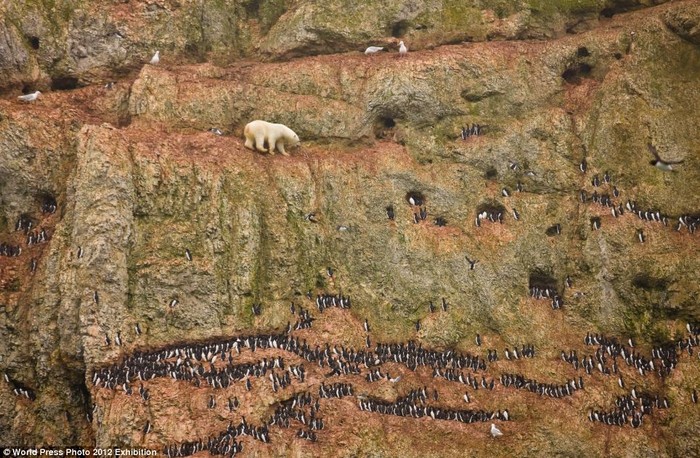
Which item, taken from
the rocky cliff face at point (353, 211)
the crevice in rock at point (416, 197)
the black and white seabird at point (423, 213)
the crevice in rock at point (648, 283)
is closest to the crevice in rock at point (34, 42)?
the rocky cliff face at point (353, 211)

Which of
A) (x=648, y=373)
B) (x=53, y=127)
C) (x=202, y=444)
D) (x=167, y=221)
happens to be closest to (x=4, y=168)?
(x=53, y=127)

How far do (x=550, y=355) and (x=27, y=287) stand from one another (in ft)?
77.1

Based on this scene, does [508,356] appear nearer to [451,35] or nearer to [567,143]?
[567,143]

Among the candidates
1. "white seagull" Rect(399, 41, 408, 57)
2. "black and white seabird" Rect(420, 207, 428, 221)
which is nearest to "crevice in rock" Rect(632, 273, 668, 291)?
"black and white seabird" Rect(420, 207, 428, 221)

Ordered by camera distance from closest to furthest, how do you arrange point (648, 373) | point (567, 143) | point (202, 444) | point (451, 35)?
point (202, 444), point (648, 373), point (567, 143), point (451, 35)

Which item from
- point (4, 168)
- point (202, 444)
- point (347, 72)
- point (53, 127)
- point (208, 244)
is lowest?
point (202, 444)

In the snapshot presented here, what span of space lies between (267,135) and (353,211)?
19.3ft

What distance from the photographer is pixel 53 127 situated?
98.4ft

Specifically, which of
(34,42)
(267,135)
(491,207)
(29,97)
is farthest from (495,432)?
(34,42)

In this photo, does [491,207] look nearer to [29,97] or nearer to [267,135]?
[267,135]

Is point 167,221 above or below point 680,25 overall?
below

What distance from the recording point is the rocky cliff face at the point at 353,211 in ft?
80.6

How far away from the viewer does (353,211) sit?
30.7m

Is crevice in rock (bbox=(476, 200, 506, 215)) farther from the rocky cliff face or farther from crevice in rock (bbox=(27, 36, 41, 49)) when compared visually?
crevice in rock (bbox=(27, 36, 41, 49))
